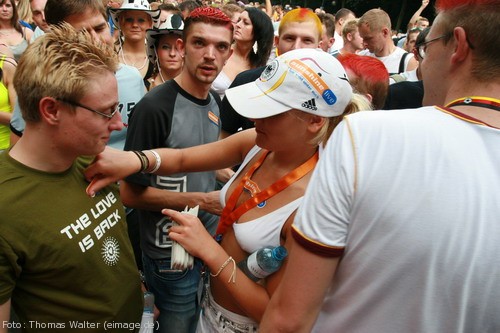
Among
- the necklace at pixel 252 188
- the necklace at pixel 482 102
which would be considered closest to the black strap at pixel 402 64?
the necklace at pixel 252 188

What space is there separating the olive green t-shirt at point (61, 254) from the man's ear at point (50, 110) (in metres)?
0.20

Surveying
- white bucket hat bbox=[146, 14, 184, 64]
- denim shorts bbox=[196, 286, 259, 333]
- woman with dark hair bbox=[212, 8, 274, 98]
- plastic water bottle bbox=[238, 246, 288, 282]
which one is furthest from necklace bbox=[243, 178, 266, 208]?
woman with dark hair bbox=[212, 8, 274, 98]

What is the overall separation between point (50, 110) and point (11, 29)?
14.4ft

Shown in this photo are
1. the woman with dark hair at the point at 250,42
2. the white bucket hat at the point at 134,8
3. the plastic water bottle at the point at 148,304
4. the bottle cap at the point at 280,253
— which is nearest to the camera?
the bottle cap at the point at 280,253

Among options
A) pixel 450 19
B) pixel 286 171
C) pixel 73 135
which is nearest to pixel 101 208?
pixel 73 135

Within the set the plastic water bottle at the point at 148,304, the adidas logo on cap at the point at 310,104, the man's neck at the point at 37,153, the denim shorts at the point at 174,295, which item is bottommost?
the denim shorts at the point at 174,295

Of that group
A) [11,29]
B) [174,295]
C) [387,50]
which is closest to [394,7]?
[387,50]

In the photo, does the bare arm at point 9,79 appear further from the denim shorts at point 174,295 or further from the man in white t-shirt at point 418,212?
the man in white t-shirt at point 418,212

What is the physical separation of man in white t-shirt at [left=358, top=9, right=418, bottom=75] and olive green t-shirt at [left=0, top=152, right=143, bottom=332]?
521cm

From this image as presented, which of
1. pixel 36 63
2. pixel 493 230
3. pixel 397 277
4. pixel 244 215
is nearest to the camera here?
pixel 493 230

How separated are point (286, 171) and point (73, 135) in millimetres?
911

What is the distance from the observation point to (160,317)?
9.00 ft

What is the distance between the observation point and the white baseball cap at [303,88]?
165 centimetres

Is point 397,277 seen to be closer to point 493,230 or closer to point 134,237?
point 493,230
